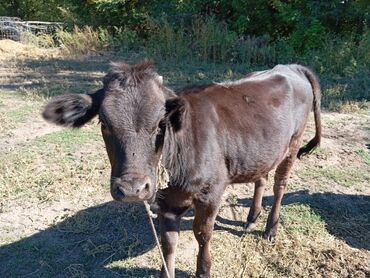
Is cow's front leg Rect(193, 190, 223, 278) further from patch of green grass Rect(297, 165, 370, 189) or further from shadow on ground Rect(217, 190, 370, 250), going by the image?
patch of green grass Rect(297, 165, 370, 189)

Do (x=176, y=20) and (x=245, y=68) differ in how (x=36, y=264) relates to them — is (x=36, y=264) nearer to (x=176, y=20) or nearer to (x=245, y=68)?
(x=245, y=68)

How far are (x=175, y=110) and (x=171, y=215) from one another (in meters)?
1.00

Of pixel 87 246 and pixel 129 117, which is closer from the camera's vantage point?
pixel 129 117

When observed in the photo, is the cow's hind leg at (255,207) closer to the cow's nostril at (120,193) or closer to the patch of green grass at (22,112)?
the cow's nostril at (120,193)

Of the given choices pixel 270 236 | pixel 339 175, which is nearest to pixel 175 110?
pixel 270 236

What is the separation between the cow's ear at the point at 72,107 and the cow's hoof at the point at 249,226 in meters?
2.25

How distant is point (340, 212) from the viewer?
4.66m

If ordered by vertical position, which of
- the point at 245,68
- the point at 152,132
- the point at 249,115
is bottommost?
the point at 245,68

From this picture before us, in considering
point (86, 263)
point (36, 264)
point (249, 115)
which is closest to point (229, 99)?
point (249, 115)

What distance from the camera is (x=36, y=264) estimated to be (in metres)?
3.80

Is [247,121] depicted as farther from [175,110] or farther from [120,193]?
[120,193]

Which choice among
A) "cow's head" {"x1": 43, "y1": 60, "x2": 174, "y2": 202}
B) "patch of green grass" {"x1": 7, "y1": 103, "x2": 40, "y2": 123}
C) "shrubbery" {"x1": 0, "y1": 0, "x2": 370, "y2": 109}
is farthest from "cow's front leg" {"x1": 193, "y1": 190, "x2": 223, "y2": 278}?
"shrubbery" {"x1": 0, "y1": 0, "x2": 370, "y2": 109}

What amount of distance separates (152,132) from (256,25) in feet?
38.3

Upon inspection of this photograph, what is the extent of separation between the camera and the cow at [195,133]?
2.54 m
